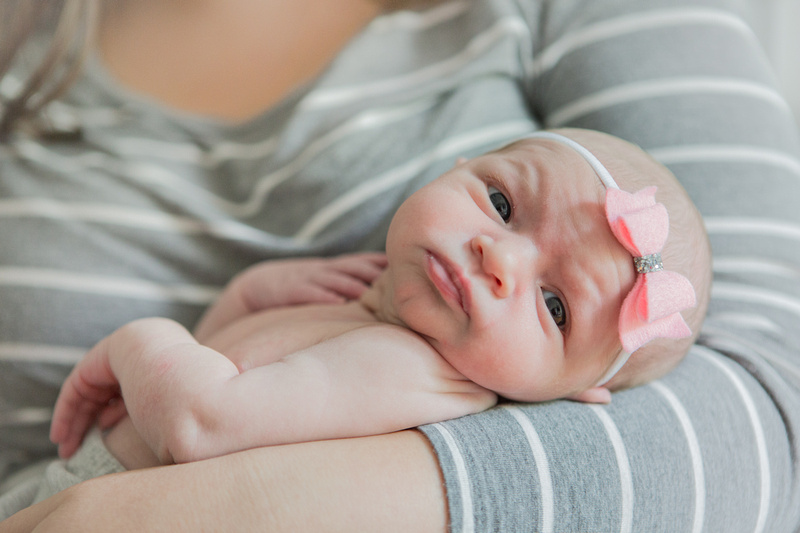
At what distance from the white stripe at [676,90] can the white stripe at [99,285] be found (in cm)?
101

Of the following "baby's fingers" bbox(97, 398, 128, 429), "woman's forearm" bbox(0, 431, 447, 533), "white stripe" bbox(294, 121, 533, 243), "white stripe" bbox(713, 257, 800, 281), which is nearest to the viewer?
"woman's forearm" bbox(0, 431, 447, 533)

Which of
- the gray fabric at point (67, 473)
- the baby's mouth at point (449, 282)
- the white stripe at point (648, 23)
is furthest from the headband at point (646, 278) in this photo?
the gray fabric at point (67, 473)

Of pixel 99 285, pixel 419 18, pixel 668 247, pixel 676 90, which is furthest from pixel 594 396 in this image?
pixel 419 18

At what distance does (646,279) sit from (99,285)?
1063 mm

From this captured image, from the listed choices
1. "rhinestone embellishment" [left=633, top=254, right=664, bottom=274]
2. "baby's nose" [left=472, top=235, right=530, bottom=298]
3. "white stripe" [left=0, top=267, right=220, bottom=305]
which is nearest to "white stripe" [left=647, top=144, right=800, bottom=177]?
"rhinestone embellishment" [left=633, top=254, right=664, bottom=274]

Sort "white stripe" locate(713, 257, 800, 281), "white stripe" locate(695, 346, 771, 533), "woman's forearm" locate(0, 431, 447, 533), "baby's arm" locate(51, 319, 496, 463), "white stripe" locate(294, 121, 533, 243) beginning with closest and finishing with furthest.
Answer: "woman's forearm" locate(0, 431, 447, 533) < "baby's arm" locate(51, 319, 496, 463) < "white stripe" locate(695, 346, 771, 533) < "white stripe" locate(713, 257, 800, 281) < "white stripe" locate(294, 121, 533, 243)

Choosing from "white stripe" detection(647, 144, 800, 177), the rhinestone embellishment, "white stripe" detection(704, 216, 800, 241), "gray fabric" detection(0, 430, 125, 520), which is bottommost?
"gray fabric" detection(0, 430, 125, 520)

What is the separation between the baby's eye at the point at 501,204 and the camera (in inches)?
34.6

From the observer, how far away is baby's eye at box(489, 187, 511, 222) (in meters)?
0.88

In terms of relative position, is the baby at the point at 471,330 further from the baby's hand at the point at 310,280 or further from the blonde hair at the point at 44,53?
the blonde hair at the point at 44,53

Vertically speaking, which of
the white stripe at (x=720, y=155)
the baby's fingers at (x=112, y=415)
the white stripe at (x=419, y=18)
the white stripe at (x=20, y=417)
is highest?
the white stripe at (x=419, y=18)

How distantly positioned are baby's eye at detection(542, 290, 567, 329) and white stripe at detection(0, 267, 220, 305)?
81cm

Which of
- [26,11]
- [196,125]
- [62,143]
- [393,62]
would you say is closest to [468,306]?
[393,62]

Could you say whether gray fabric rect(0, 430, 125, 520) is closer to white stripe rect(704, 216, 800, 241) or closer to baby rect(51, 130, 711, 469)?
baby rect(51, 130, 711, 469)
